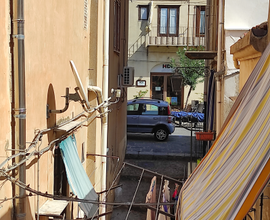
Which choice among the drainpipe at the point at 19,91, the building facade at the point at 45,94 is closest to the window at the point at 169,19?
the building facade at the point at 45,94

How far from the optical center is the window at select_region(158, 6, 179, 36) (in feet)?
88.7

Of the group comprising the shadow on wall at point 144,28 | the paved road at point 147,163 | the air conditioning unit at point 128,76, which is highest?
the shadow on wall at point 144,28

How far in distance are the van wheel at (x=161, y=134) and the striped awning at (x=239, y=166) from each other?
14837mm

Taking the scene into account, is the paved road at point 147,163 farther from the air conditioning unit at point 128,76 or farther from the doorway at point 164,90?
the doorway at point 164,90

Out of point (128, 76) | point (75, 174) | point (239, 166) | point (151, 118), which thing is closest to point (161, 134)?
point (151, 118)

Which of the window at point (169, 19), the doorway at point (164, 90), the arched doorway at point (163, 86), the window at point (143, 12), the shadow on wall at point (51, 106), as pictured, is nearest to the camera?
the shadow on wall at point (51, 106)

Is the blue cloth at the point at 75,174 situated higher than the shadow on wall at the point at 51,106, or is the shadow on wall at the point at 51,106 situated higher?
the shadow on wall at the point at 51,106

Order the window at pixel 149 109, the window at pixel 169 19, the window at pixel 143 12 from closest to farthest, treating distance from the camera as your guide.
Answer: the window at pixel 149 109 < the window at pixel 169 19 < the window at pixel 143 12

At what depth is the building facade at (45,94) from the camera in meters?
3.87

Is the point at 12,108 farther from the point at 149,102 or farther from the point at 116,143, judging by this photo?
the point at 149,102

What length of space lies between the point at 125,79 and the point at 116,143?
2.18 metres

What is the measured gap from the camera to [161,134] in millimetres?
18422

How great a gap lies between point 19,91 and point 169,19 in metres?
24.3

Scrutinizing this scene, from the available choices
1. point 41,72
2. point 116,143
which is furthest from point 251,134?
point 116,143
